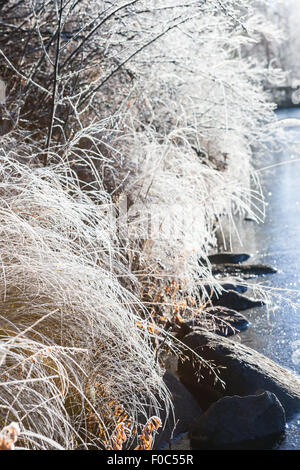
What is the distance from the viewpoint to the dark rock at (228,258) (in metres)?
5.56

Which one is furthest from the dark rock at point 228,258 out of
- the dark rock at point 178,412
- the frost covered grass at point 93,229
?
the dark rock at point 178,412

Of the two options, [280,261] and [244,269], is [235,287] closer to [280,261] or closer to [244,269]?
[244,269]

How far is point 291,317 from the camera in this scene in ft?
12.9

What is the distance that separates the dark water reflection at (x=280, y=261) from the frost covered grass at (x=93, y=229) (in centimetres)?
49

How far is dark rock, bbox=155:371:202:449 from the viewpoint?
2.61m

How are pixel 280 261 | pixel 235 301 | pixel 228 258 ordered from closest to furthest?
pixel 235 301 < pixel 280 261 < pixel 228 258

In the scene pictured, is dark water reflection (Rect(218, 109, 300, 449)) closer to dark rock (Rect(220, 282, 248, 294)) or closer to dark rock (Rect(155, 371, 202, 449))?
dark rock (Rect(220, 282, 248, 294))

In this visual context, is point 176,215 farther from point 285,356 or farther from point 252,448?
point 252,448

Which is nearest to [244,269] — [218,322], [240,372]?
[218,322]

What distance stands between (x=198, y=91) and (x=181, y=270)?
393cm

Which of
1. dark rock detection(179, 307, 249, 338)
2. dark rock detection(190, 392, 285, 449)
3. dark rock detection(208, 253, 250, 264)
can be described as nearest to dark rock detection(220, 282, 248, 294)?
dark rock detection(179, 307, 249, 338)

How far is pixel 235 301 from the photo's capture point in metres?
4.29

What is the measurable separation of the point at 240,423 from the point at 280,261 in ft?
9.55
